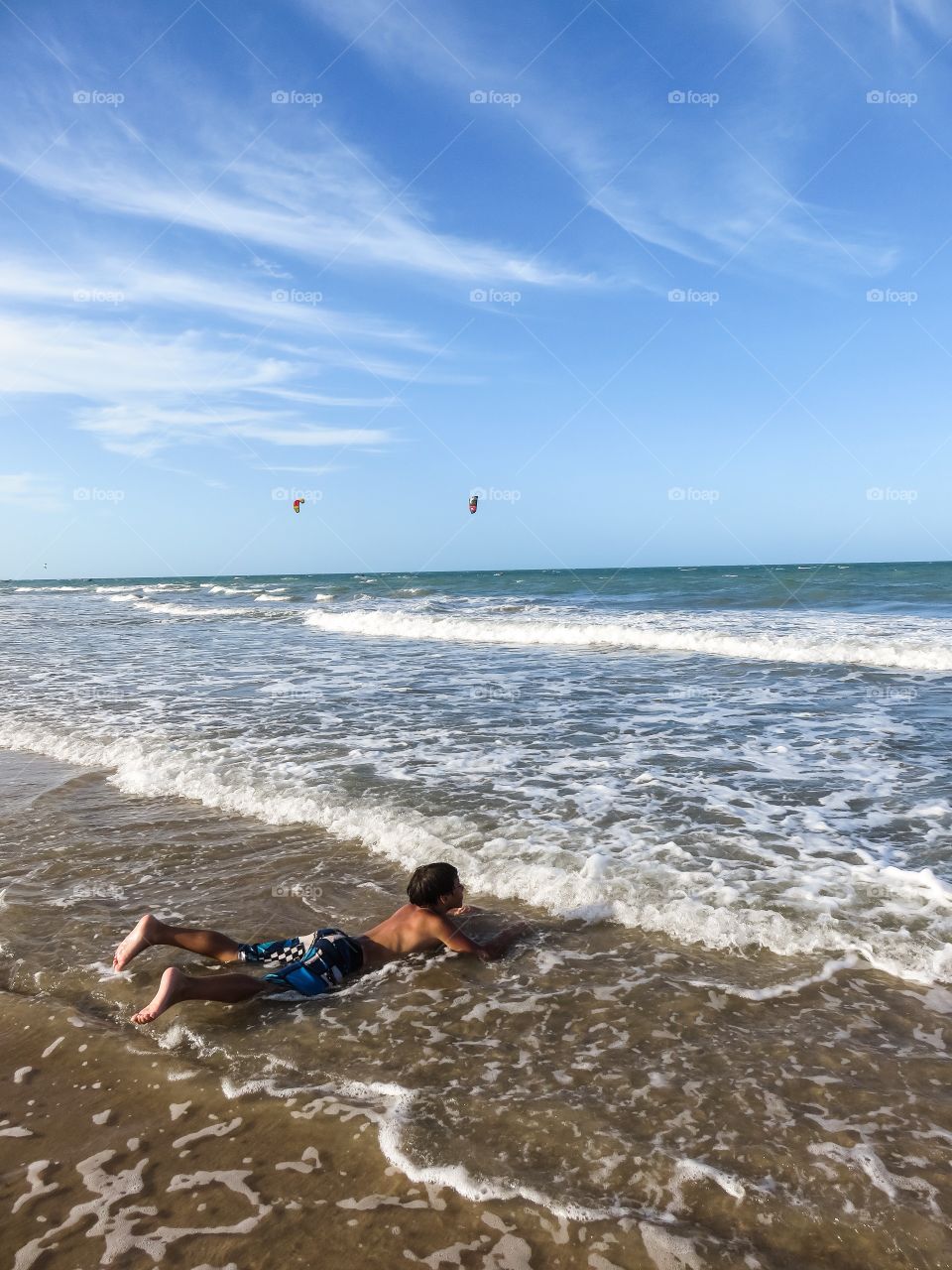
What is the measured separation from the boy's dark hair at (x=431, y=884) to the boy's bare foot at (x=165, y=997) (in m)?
1.39

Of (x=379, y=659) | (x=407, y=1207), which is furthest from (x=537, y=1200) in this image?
(x=379, y=659)


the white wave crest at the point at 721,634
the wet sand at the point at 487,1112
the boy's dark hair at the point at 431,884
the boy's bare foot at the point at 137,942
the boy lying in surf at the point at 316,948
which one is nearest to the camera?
the wet sand at the point at 487,1112

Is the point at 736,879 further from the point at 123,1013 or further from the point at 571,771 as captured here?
the point at 123,1013

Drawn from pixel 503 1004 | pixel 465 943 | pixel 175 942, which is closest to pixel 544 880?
pixel 465 943

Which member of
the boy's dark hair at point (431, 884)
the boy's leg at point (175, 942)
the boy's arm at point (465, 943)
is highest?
the boy's dark hair at point (431, 884)

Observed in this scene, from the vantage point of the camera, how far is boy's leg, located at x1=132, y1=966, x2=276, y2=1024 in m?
3.64

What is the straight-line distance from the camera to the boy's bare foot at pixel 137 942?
13.3 feet

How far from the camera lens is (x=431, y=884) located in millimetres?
4570

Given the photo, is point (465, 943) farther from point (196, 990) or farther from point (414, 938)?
point (196, 990)

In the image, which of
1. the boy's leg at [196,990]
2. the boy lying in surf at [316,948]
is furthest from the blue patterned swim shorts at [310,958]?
the boy's leg at [196,990]

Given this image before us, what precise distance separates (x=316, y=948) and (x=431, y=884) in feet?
2.45

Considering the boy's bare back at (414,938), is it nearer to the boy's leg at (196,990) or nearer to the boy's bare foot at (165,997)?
the boy's leg at (196,990)

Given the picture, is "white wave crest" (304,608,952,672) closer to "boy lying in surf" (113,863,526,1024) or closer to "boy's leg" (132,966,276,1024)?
"boy lying in surf" (113,863,526,1024)

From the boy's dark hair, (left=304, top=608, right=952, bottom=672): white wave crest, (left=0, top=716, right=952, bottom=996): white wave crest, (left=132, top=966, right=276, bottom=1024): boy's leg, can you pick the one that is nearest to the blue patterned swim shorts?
(left=132, top=966, right=276, bottom=1024): boy's leg
